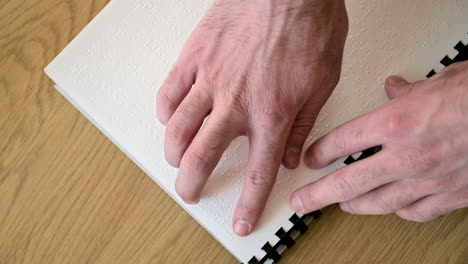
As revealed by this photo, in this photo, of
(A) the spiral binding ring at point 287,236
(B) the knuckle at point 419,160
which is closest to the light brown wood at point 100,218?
(A) the spiral binding ring at point 287,236

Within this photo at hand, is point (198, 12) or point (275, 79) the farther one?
point (198, 12)

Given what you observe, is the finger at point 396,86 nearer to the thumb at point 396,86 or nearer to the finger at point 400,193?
the thumb at point 396,86

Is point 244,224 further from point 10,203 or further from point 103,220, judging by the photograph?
point 10,203

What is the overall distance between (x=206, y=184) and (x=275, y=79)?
183 mm

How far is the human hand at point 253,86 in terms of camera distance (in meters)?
0.66

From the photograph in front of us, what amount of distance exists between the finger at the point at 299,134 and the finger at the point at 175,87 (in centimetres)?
16

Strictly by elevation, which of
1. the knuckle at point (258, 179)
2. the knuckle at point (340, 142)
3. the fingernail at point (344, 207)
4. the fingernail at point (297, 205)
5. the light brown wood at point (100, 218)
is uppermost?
the knuckle at point (340, 142)

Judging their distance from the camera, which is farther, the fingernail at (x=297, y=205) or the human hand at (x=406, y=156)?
the fingernail at (x=297, y=205)

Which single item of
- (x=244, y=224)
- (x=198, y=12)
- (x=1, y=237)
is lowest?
(x=1, y=237)

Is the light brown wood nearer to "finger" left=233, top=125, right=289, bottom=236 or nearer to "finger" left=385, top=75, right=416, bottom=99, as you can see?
"finger" left=233, top=125, right=289, bottom=236

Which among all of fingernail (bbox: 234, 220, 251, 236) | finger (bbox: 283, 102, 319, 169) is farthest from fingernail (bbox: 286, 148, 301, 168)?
fingernail (bbox: 234, 220, 251, 236)

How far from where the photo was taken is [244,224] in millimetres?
685

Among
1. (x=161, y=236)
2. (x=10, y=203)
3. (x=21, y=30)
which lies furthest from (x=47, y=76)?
(x=161, y=236)

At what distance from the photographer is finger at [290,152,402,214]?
2.04 feet
